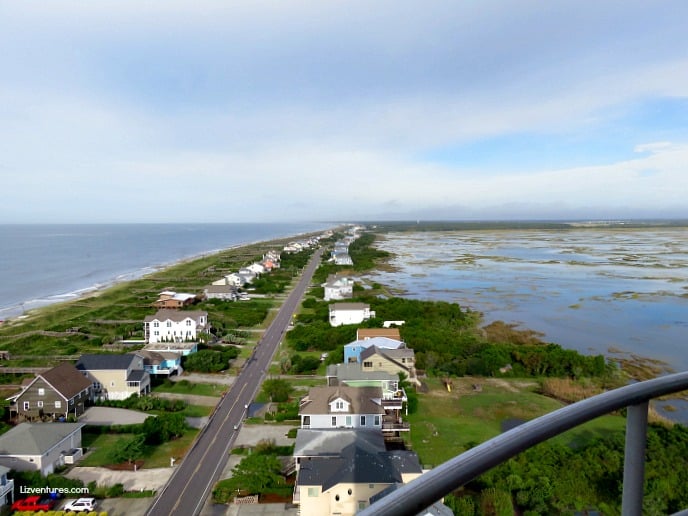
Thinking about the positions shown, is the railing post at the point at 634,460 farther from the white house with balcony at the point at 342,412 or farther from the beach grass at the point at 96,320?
the beach grass at the point at 96,320

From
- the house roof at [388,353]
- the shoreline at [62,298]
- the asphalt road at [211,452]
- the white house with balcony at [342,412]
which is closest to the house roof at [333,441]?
the white house with balcony at [342,412]

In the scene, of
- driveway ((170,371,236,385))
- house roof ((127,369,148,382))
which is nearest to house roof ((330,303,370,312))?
driveway ((170,371,236,385))

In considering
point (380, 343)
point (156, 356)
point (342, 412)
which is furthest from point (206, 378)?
point (342, 412)

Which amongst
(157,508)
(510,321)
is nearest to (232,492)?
(157,508)

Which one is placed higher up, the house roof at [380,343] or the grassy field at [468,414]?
the house roof at [380,343]


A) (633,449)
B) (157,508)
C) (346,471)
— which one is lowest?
(157,508)

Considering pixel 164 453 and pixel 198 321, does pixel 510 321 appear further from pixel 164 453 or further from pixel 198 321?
pixel 164 453
